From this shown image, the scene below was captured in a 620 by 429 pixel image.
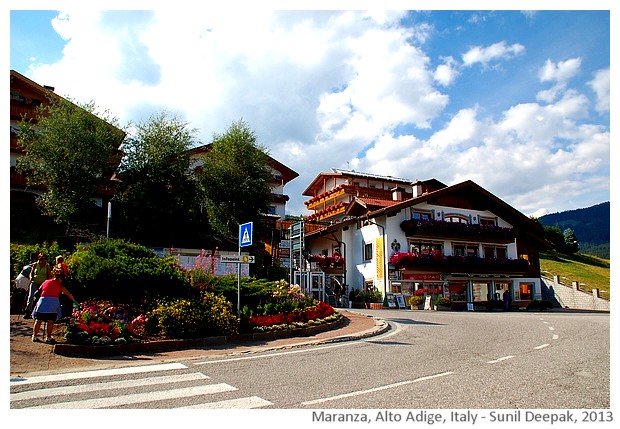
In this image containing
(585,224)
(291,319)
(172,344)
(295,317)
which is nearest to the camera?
(172,344)

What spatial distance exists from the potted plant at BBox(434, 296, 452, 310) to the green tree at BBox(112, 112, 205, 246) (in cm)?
1655

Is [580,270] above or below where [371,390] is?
above

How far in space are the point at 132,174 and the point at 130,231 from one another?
341 cm

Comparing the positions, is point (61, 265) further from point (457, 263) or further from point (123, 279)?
point (457, 263)

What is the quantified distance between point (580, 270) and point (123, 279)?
2031 inches

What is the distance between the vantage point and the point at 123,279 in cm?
1249

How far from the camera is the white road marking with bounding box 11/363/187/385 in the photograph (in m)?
7.52

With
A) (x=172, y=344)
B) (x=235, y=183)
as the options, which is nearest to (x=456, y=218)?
(x=235, y=183)

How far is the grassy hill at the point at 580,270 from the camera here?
136 ft

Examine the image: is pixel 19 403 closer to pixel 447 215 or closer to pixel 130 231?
pixel 130 231

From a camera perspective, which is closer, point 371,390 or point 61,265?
point 371,390

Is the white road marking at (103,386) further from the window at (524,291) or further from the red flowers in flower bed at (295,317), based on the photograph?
the window at (524,291)

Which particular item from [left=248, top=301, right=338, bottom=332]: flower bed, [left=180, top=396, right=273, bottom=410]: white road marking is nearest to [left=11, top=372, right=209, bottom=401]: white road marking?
[left=180, top=396, right=273, bottom=410]: white road marking
